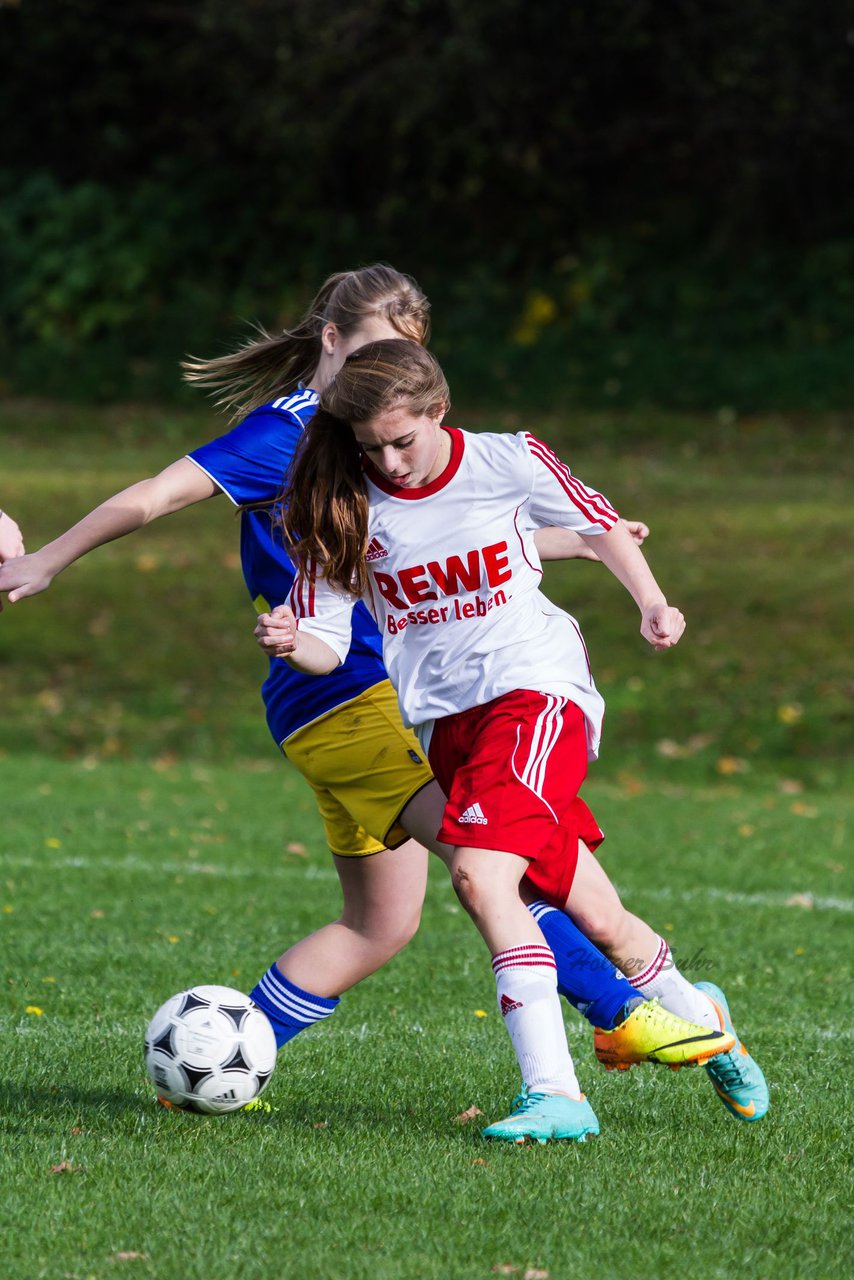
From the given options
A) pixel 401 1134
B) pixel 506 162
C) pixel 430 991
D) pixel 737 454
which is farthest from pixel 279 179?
pixel 401 1134

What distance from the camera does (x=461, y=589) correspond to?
423cm

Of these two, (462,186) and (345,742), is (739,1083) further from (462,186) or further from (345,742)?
(462,186)

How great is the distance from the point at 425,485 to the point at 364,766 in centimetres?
76

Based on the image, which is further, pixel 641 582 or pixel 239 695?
pixel 239 695

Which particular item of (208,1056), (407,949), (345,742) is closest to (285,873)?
(407,949)

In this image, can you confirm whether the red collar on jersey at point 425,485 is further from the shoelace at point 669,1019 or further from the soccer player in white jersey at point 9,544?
the shoelace at point 669,1019

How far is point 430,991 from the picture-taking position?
6.18 meters

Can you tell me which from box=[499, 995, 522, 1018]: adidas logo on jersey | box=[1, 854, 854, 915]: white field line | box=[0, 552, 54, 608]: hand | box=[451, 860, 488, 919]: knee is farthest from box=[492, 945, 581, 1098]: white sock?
box=[1, 854, 854, 915]: white field line

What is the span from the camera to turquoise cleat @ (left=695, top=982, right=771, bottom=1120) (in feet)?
14.3

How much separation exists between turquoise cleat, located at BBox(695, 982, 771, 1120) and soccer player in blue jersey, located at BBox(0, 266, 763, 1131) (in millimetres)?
90

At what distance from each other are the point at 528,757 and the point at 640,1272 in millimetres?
1281

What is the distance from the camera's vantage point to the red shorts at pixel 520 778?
4090 mm

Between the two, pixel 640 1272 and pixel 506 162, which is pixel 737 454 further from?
pixel 640 1272

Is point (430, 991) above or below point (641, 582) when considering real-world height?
below
